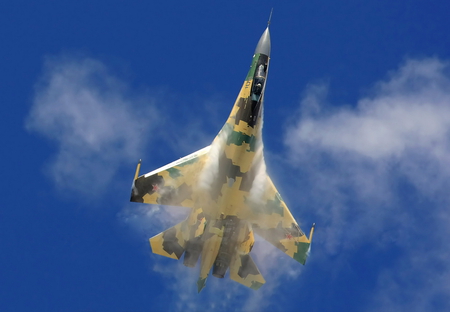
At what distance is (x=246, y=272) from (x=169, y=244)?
450 centimetres

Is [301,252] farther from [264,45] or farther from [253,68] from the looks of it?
[264,45]

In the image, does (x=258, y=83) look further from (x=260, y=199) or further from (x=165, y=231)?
(x=165, y=231)

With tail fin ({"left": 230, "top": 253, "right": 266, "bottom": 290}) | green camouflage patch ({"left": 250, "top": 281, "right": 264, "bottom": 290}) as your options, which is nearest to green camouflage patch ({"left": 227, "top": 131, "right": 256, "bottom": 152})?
tail fin ({"left": 230, "top": 253, "right": 266, "bottom": 290})

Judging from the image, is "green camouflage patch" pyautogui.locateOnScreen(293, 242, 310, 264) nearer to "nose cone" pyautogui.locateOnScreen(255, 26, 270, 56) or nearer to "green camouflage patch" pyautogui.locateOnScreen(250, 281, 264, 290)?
"green camouflage patch" pyautogui.locateOnScreen(250, 281, 264, 290)

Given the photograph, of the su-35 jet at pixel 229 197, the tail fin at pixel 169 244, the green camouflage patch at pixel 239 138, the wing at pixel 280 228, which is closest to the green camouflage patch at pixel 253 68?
the su-35 jet at pixel 229 197

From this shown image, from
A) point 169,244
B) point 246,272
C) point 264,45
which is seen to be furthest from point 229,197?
point 264,45

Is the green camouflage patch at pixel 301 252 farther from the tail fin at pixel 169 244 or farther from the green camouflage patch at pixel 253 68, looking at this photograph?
the green camouflage patch at pixel 253 68

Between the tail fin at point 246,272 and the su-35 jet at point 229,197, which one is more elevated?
the su-35 jet at point 229,197

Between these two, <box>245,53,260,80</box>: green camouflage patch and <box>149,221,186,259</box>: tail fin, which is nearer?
<box>245,53,260,80</box>: green camouflage patch

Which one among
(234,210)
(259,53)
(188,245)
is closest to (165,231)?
(188,245)

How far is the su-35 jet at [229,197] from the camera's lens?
35.9 m

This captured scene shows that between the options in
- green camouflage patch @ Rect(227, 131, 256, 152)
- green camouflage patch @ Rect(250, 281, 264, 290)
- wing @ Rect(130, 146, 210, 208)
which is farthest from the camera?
green camouflage patch @ Rect(250, 281, 264, 290)

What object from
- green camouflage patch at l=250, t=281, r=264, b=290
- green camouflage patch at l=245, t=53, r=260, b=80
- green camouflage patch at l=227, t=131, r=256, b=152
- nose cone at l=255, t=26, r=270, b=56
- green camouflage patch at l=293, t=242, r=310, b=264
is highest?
nose cone at l=255, t=26, r=270, b=56

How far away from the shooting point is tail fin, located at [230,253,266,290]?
37.6m
